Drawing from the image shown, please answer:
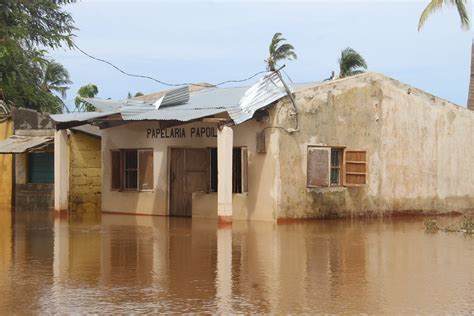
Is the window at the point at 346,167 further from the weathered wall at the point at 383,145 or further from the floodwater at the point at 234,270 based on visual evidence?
the floodwater at the point at 234,270

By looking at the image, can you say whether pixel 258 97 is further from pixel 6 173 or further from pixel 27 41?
pixel 27 41

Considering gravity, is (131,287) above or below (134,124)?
below

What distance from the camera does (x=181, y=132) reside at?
2122 cm

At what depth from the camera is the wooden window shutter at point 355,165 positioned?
20.8 meters

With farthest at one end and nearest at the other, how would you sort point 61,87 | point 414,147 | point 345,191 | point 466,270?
Result: point 61,87, point 414,147, point 345,191, point 466,270

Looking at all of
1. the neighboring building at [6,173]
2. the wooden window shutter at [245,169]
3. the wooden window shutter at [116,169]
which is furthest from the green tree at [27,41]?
the wooden window shutter at [245,169]

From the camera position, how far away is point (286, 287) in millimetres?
9547

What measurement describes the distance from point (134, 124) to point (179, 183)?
235 cm

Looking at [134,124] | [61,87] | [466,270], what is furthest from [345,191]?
[61,87]

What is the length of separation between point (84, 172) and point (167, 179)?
4.19 meters

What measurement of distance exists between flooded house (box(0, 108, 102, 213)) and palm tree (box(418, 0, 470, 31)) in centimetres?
1072

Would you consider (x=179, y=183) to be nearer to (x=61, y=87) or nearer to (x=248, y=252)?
(x=248, y=252)

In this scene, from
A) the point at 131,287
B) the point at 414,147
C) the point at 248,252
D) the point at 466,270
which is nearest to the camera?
the point at 131,287

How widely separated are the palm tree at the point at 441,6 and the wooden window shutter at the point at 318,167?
275 inches
